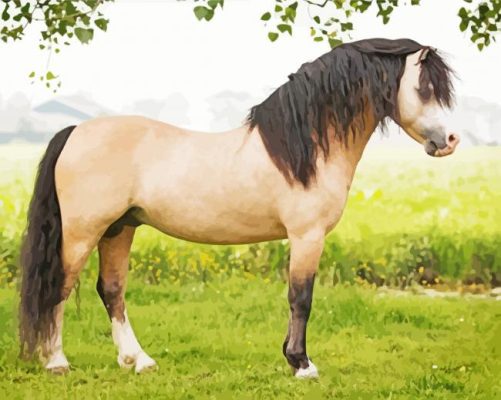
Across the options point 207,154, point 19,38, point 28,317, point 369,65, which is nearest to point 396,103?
point 369,65

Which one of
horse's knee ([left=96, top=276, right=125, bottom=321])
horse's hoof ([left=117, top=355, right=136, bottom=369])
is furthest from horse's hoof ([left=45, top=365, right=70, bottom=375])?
horse's knee ([left=96, top=276, right=125, bottom=321])

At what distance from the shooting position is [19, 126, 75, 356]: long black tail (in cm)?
594

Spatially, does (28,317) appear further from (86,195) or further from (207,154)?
(207,154)

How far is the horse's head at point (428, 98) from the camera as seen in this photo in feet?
18.2

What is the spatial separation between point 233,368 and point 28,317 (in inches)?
56.2

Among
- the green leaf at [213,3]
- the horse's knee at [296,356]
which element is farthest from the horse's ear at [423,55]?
the horse's knee at [296,356]

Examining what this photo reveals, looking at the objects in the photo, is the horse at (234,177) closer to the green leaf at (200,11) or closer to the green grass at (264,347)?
the green grass at (264,347)

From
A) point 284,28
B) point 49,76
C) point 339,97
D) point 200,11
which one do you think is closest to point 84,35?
point 49,76

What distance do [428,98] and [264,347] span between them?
2.54 meters

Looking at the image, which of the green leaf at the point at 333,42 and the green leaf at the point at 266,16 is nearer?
the green leaf at the point at 266,16

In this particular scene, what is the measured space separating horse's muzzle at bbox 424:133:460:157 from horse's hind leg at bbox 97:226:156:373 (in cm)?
203

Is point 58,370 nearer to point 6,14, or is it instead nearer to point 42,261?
point 42,261

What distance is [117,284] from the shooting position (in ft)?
20.2

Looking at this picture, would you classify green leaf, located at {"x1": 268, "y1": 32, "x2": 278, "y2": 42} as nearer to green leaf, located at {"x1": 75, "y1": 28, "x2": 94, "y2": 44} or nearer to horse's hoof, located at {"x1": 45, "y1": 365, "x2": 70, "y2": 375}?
green leaf, located at {"x1": 75, "y1": 28, "x2": 94, "y2": 44}
